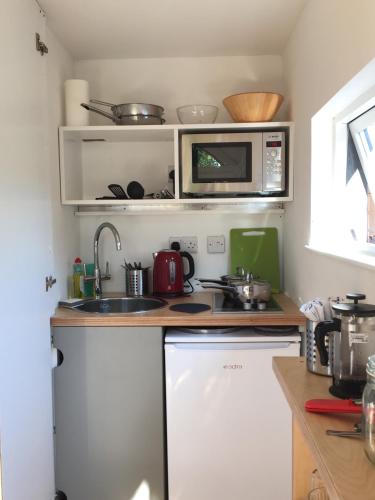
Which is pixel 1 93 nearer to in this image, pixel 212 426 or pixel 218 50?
pixel 218 50

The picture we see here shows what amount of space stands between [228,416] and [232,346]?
0.32 m

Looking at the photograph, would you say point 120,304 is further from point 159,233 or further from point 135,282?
point 159,233

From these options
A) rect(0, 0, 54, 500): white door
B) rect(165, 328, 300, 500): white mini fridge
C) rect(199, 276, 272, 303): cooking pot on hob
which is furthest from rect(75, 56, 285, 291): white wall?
rect(165, 328, 300, 500): white mini fridge

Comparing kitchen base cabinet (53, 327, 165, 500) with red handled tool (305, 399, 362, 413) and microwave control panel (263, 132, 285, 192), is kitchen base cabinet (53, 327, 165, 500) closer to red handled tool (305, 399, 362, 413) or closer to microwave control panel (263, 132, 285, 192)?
microwave control panel (263, 132, 285, 192)

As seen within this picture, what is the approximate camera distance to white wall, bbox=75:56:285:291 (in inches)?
103

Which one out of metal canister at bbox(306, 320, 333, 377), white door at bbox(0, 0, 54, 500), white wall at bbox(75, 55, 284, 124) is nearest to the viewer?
metal canister at bbox(306, 320, 333, 377)

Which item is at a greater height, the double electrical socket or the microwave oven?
the microwave oven

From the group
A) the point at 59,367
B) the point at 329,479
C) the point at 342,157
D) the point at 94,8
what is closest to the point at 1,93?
the point at 94,8

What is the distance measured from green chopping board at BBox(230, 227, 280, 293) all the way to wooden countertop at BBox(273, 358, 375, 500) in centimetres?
138

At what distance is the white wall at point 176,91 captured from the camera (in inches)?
103

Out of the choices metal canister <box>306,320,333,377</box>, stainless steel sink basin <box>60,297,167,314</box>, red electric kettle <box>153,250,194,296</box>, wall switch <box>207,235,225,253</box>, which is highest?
wall switch <box>207,235,225,253</box>

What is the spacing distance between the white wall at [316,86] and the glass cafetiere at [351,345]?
0.69 feet

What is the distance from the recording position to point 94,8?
2.01 metres

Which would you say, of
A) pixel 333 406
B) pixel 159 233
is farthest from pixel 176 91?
pixel 333 406
